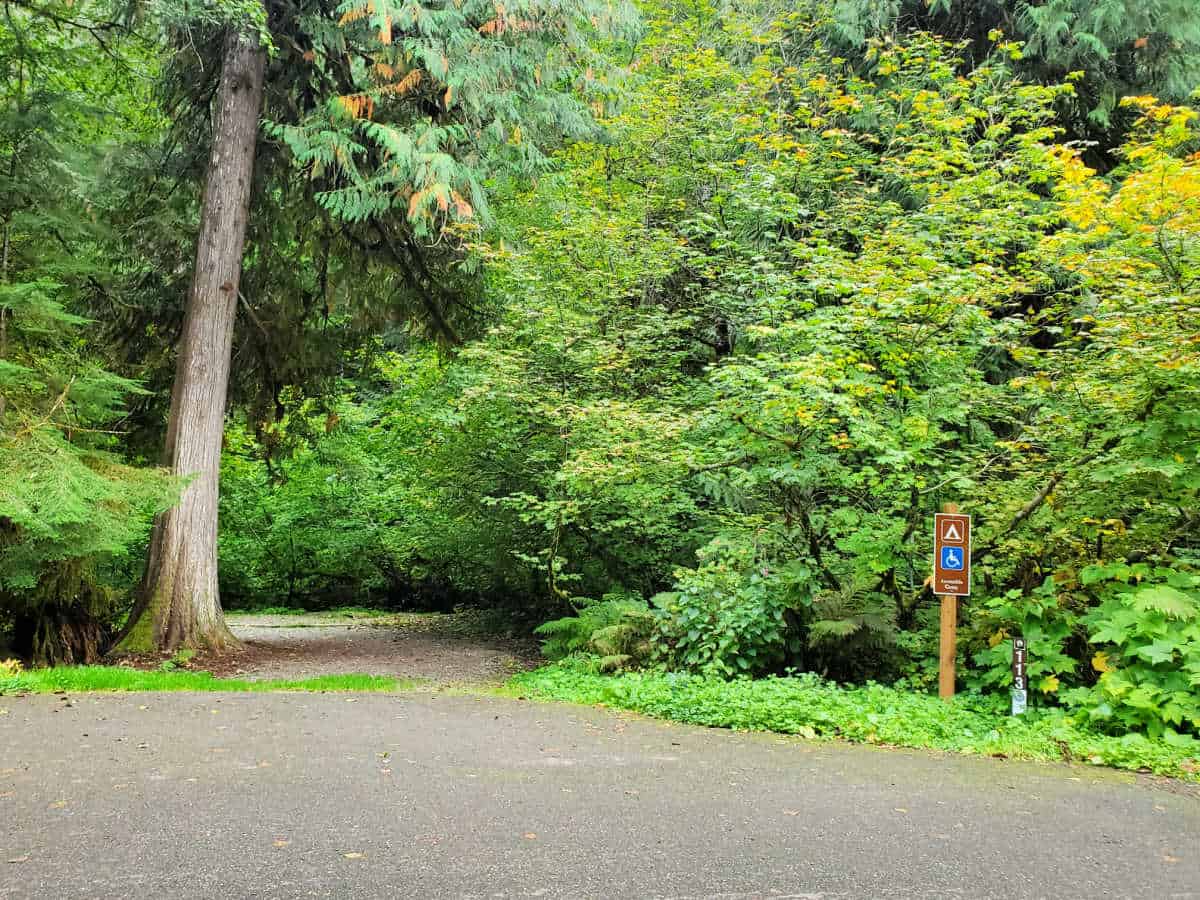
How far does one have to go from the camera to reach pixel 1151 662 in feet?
19.7

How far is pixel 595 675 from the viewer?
28.3 ft

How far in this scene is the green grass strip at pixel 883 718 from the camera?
554 cm

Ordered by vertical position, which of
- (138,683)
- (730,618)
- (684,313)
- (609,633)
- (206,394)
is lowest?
(138,683)

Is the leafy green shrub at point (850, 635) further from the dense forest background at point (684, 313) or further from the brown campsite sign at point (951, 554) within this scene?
the brown campsite sign at point (951, 554)

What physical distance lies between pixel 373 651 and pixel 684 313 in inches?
254

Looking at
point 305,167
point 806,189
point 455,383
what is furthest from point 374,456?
point 806,189

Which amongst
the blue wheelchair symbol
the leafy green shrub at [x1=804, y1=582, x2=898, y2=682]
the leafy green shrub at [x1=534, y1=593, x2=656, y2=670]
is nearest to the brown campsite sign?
the blue wheelchair symbol

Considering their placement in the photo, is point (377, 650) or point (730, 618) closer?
point (730, 618)

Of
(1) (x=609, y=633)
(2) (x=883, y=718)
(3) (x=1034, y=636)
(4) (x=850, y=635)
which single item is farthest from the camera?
(1) (x=609, y=633)

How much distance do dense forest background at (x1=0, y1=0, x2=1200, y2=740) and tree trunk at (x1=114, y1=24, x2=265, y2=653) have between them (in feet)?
1.88

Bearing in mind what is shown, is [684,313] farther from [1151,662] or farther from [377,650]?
[1151,662]

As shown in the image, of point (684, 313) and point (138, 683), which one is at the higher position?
point (684, 313)

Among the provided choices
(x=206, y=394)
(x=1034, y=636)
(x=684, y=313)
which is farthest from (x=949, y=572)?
(x=206, y=394)

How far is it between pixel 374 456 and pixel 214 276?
332 inches
